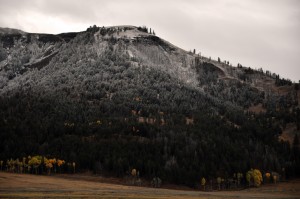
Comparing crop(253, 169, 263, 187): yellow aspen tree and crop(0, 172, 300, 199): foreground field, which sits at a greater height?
crop(0, 172, 300, 199): foreground field

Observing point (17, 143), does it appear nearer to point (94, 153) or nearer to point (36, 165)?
point (36, 165)

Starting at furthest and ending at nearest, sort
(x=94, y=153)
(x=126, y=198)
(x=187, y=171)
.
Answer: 1. (x=94, y=153)
2. (x=187, y=171)
3. (x=126, y=198)

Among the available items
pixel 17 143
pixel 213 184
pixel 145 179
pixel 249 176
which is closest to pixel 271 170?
pixel 249 176

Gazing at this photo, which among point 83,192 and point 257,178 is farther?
point 257,178

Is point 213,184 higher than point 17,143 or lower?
lower

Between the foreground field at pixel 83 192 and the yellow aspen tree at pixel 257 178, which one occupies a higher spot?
the foreground field at pixel 83 192

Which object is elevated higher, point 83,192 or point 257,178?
point 83,192

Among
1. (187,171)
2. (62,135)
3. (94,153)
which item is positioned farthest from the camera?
(62,135)

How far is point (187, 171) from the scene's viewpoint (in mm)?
158125

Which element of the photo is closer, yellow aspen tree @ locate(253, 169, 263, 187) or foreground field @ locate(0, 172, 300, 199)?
foreground field @ locate(0, 172, 300, 199)

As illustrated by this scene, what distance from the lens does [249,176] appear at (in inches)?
6353

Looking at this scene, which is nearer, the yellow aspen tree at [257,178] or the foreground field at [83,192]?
the foreground field at [83,192]

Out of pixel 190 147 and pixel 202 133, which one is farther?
pixel 202 133

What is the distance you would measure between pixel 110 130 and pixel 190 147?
4695 cm
